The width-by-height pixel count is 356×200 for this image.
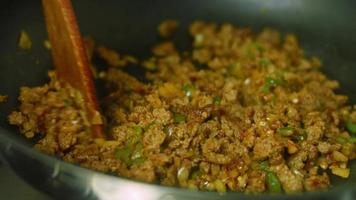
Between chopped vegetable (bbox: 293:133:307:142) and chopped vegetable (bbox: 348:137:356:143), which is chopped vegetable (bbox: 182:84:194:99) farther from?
chopped vegetable (bbox: 348:137:356:143)

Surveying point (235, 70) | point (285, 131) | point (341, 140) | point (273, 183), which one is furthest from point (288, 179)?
point (235, 70)

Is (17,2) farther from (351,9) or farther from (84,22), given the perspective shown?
(351,9)

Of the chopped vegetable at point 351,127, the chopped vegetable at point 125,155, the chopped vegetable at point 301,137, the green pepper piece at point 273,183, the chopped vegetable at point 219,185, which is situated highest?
the chopped vegetable at point 351,127

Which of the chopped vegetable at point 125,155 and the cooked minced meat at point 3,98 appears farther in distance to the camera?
the cooked minced meat at point 3,98

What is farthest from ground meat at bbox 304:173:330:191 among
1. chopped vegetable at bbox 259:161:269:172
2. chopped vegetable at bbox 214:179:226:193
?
chopped vegetable at bbox 214:179:226:193

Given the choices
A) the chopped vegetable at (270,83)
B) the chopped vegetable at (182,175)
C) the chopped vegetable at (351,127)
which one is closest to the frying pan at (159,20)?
the chopped vegetable at (351,127)

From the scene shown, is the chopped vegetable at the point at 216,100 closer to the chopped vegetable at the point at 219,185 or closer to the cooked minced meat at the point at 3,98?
the chopped vegetable at the point at 219,185

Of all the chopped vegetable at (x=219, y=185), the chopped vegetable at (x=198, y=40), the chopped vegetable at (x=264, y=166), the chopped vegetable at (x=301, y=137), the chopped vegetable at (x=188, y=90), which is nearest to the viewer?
the chopped vegetable at (x=219, y=185)
